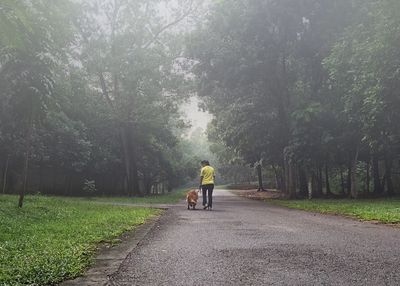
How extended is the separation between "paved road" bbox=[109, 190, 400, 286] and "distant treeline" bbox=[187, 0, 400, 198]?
11.0m

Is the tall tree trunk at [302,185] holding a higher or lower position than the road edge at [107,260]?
higher

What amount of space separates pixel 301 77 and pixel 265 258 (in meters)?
19.5

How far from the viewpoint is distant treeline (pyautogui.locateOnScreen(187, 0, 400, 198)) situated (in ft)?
61.0

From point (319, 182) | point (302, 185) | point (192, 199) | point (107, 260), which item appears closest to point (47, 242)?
point (107, 260)

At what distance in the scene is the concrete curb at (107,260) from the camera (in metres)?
4.42

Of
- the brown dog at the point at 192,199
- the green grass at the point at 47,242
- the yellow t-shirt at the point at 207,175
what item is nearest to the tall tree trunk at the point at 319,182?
the brown dog at the point at 192,199

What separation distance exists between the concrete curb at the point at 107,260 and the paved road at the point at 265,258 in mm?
107

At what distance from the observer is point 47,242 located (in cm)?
670

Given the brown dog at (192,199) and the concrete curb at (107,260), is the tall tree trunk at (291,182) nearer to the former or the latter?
the brown dog at (192,199)

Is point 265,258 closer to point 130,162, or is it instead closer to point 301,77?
point 301,77

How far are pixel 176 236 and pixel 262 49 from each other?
16724mm

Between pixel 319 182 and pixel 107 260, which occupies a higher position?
pixel 319 182

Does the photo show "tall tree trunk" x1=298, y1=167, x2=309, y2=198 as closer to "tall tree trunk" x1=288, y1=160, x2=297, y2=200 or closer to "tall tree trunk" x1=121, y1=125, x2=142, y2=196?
"tall tree trunk" x1=288, y1=160, x2=297, y2=200

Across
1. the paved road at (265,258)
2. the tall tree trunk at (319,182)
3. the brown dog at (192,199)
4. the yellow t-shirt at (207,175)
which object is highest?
the tall tree trunk at (319,182)
